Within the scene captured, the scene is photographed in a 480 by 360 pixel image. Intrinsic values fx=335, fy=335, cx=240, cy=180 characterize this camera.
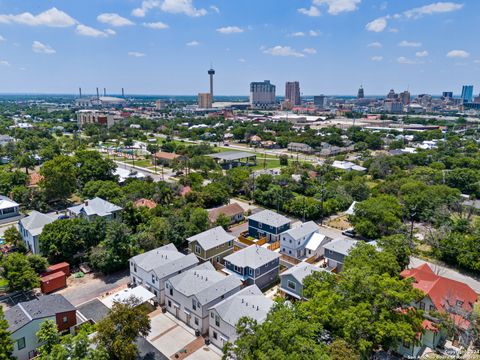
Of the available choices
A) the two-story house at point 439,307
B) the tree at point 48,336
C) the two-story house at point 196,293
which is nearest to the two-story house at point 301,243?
the two-story house at point 439,307

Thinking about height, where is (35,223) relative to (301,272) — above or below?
above

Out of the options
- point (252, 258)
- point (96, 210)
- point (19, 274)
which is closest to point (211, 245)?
point (252, 258)

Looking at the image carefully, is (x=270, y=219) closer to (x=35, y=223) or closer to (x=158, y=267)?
(x=158, y=267)

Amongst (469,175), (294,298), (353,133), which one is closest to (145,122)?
(353,133)

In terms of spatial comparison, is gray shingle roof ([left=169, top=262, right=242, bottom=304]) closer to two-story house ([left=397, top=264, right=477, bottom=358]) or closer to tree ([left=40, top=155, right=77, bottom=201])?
two-story house ([left=397, top=264, right=477, bottom=358])

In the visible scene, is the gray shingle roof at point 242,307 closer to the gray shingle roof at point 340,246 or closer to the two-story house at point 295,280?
the two-story house at point 295,280

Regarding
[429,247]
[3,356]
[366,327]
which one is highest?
[366,327]

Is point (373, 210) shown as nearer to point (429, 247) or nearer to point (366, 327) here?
point (429, 247)
